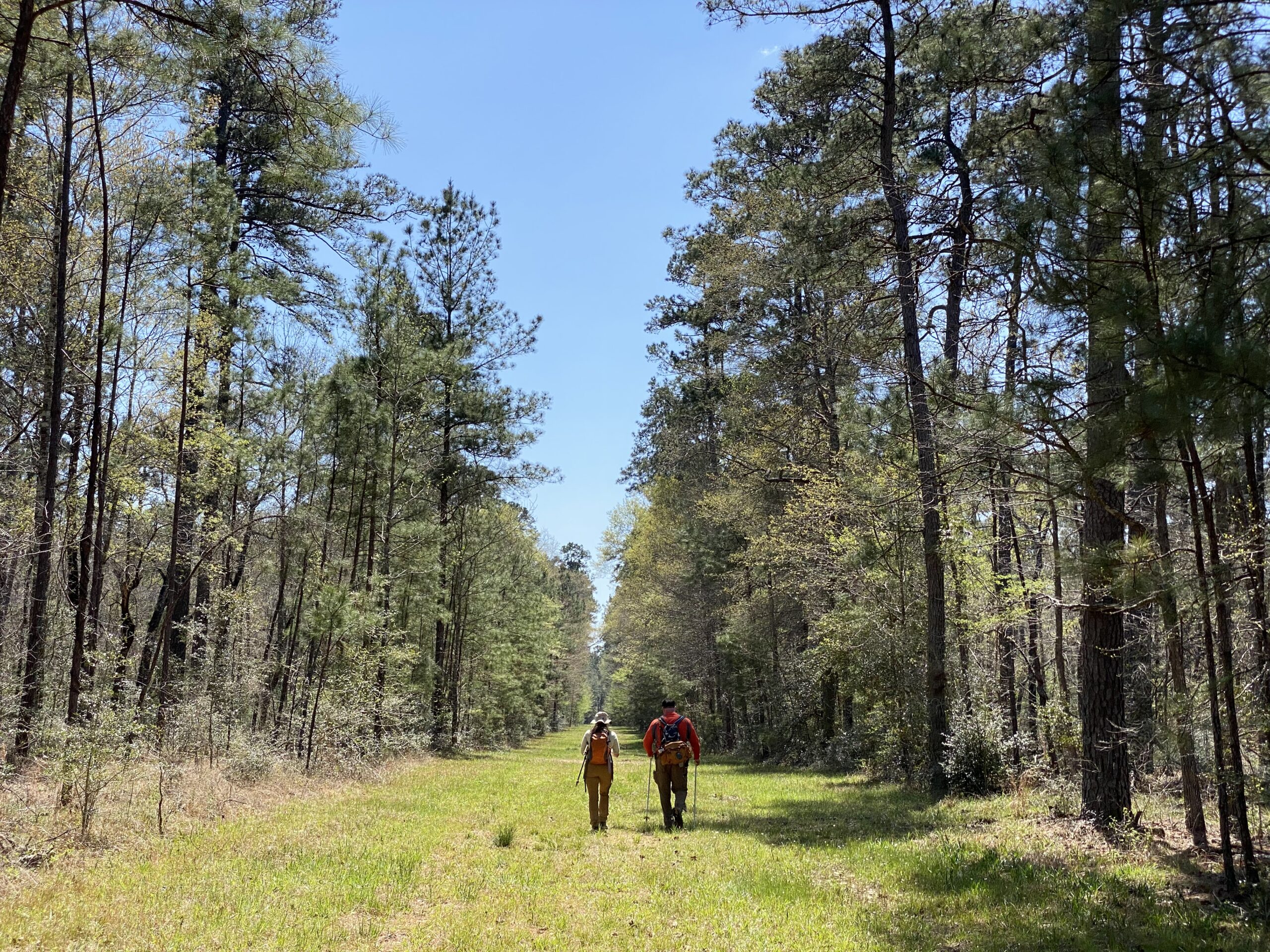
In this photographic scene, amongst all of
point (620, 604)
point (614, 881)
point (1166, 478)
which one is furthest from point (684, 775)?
point (620, 604)

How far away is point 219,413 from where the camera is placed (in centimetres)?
1697

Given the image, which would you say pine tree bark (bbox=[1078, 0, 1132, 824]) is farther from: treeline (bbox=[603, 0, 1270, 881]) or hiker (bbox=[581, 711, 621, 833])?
hiker (bbox=[581, 711, 621, 833])

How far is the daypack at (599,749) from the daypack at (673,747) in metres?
0.84

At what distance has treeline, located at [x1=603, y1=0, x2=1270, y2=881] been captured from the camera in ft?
18.2

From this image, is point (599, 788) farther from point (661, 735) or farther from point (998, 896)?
point (998, 896)

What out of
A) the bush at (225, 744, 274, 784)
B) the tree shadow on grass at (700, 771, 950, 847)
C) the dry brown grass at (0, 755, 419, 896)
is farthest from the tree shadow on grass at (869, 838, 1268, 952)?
the bush at (225, 744, 274, 784)

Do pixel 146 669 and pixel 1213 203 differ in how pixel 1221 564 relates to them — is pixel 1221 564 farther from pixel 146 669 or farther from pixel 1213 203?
→ pixel 146 669

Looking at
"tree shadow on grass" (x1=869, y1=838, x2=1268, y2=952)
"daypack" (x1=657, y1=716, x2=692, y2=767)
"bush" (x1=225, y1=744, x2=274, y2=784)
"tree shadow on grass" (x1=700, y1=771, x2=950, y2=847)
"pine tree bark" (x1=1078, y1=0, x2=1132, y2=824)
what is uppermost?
"pine tree bark" (x1=1078, y1=0, x2=1132, y2=824)

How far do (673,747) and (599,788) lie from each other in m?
1.27

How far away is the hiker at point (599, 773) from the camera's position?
35.2 feet

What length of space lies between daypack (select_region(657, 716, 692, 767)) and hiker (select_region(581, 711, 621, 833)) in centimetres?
71

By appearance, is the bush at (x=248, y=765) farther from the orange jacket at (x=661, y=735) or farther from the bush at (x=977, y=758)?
the bush at (x=977, y=758)

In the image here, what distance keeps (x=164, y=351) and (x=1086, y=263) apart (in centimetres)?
1465

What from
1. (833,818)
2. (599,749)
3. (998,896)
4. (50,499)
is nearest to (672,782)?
(599,749)
